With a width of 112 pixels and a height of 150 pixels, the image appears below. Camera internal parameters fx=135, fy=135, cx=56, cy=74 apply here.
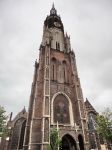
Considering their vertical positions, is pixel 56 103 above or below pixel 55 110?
above

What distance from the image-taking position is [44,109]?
2183cm

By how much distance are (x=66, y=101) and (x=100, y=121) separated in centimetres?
829

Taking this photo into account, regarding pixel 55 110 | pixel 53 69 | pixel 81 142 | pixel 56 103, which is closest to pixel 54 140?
pixel 81 142

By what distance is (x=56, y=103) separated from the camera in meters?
24.9

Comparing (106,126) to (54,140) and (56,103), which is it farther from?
(56,103)

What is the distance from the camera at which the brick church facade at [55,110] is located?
832 inches

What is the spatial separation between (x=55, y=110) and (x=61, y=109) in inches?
49.4

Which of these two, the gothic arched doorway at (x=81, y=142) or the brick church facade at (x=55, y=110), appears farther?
the gothic arched doorway at (x=81, y=142)

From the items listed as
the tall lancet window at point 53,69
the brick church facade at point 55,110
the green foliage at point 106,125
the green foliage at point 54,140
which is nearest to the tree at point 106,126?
the green foliage at point 106,125

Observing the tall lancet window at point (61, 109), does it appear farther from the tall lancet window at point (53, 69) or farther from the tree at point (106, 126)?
the tree at point (106, 126)

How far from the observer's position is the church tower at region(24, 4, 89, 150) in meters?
20.9

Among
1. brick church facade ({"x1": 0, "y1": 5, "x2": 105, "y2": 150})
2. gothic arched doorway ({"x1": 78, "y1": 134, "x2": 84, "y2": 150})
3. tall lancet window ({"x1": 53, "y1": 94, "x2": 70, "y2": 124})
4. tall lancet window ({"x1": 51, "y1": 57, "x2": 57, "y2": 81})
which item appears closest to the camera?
brick church facade ({"x1": 0, "y1": 5, "x2": 105, "y2": 150})

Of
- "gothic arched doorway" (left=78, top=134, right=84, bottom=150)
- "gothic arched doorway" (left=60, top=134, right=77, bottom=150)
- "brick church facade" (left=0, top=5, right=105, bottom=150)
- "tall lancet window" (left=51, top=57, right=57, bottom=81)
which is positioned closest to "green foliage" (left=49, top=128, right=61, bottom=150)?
"brick church facade" (left=0, top=5, right=105, bottom=150)

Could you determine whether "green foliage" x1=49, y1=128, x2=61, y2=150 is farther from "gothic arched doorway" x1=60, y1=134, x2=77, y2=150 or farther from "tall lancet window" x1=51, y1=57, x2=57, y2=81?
"tall lancet window" x1=51, y1=57, x2=57, y2=81
